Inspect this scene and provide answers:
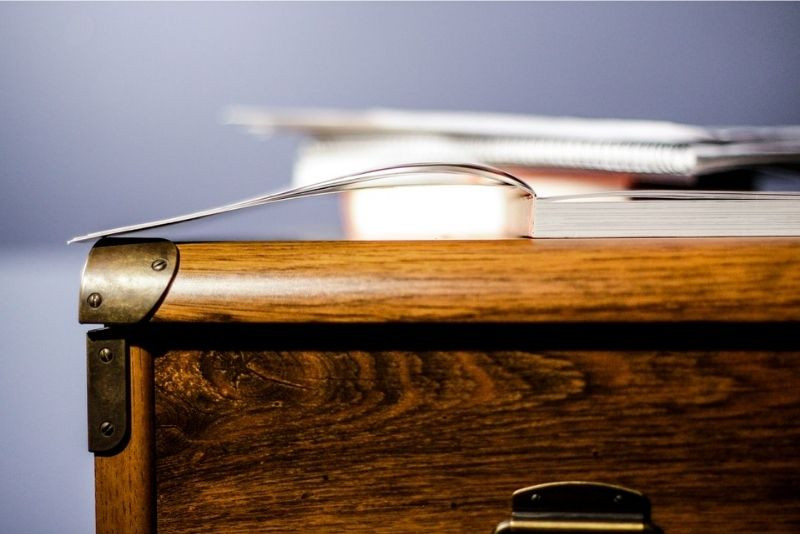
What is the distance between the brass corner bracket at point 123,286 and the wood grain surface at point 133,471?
Answer: 0.03 meters

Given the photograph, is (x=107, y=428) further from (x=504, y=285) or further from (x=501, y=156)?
(x=501, y=156)

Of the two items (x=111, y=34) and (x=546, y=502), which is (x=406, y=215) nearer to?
(x=546, y=502)

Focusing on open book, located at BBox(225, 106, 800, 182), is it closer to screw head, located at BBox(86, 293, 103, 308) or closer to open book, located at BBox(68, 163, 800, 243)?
open book, located at BBox(68, 163, 800, 243)

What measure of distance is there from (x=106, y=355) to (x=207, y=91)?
0.44m

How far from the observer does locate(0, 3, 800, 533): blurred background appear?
0.64 meters

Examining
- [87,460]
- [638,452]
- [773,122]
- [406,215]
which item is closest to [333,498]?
[638,452]

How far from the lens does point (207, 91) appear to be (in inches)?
25.5

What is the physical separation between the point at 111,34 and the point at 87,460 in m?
0.47

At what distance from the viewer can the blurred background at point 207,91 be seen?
25.2 inches

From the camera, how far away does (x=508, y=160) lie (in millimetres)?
466

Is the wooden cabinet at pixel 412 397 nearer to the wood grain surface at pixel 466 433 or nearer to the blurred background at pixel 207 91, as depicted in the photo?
the wood grain surface at pixel 466 433

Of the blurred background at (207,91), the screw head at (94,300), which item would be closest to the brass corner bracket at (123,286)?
the screw head at (94,300)

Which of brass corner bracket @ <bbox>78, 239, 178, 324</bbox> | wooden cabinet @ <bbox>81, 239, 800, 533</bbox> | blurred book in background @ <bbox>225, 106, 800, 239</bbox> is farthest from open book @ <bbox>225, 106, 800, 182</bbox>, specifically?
brass corner bracket @ <bbox>78, 239, 178, 324</bbox>

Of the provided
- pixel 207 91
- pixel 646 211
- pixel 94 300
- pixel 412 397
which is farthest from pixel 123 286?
pixel 207 91
